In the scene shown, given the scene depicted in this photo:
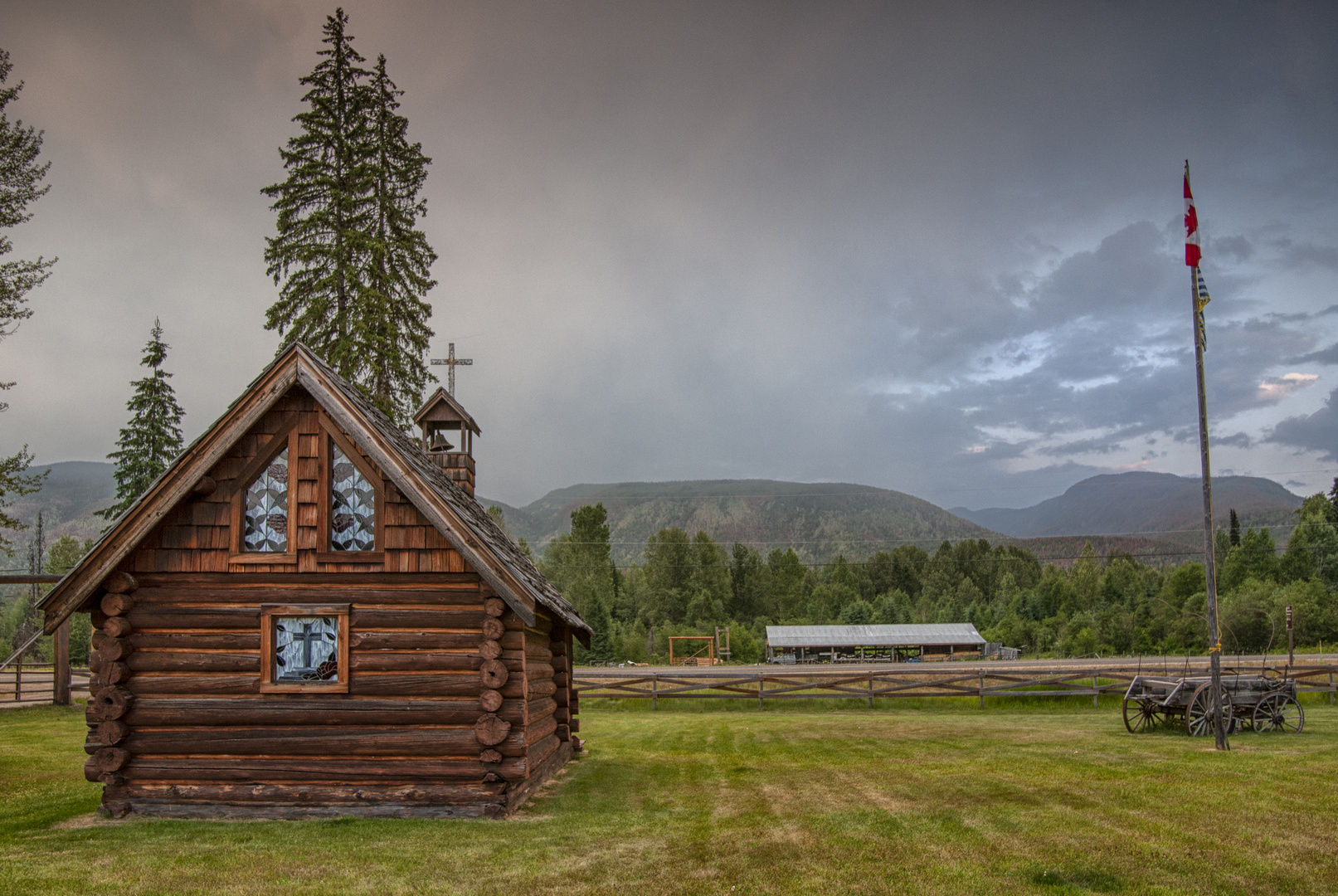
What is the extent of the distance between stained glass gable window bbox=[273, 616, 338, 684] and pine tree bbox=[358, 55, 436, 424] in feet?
54.6

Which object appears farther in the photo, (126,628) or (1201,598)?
(1201,598)

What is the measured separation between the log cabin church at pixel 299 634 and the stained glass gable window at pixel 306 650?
0.02 m

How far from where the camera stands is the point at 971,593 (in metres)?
110

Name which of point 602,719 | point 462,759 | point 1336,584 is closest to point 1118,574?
point 1336,584

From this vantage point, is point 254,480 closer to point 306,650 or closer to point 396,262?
point 306,650

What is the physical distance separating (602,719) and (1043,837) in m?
19.3

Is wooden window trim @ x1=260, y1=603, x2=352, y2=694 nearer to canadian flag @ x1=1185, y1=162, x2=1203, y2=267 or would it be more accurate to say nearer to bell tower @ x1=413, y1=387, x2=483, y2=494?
bell tower @ x1=413, y1=387, x2=483, y2=494

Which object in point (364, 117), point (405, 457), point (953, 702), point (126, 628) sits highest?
point (364, 117)

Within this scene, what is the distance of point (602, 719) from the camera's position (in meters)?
28.1

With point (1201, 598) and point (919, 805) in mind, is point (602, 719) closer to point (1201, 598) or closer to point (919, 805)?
point (919, 805)

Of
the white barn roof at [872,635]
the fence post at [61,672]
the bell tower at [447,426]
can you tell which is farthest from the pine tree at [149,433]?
the white barn roof at [872,635]

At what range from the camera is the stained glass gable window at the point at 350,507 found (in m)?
13.2

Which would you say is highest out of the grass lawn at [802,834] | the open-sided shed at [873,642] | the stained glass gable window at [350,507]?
the stained glass gable window at [350,507]

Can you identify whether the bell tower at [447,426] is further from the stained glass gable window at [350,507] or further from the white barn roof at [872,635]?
the white barn roof at [872,635]
